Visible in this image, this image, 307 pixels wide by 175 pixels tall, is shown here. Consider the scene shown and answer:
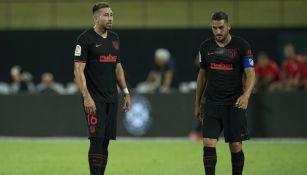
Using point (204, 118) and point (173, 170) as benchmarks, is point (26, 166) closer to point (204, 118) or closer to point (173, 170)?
point (173, 170)

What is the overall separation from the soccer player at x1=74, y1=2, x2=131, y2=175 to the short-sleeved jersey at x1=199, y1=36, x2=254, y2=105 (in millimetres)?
1229

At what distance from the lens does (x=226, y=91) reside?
1052cm

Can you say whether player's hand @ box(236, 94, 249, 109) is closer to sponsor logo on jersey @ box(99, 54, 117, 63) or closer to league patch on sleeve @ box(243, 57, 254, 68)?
league patch on sleeve @ box(243, 57, 254, 68)

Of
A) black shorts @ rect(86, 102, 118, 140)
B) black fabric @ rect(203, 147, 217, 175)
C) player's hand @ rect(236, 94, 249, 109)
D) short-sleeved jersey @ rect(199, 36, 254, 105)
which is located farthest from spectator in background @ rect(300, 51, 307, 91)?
black shorts @ rect(86, 102, 118, 140)

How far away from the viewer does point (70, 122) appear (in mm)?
19750

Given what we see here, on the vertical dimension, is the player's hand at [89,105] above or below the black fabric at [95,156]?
above

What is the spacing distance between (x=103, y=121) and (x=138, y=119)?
921cm

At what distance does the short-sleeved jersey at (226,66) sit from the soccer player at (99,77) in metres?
1.23

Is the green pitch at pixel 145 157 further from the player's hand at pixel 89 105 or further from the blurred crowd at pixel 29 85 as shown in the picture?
the player's hand at pixel 89 105

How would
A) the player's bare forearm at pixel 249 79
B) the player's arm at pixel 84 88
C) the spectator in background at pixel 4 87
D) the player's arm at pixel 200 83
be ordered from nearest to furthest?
the player's arm at pixel 84 88, the player's bare forearm at pixel 249 79, the player's arm at pixel 200 83, the spectator in background at pixel 4 87

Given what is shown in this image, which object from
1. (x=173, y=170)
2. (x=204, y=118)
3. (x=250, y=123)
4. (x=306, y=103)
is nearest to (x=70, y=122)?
(x=250, y=123)

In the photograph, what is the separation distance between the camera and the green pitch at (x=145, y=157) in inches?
506

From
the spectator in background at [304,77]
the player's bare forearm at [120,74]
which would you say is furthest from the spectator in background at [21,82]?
the player's bare forearm at [120,74]

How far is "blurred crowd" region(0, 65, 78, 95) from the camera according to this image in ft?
68.0
